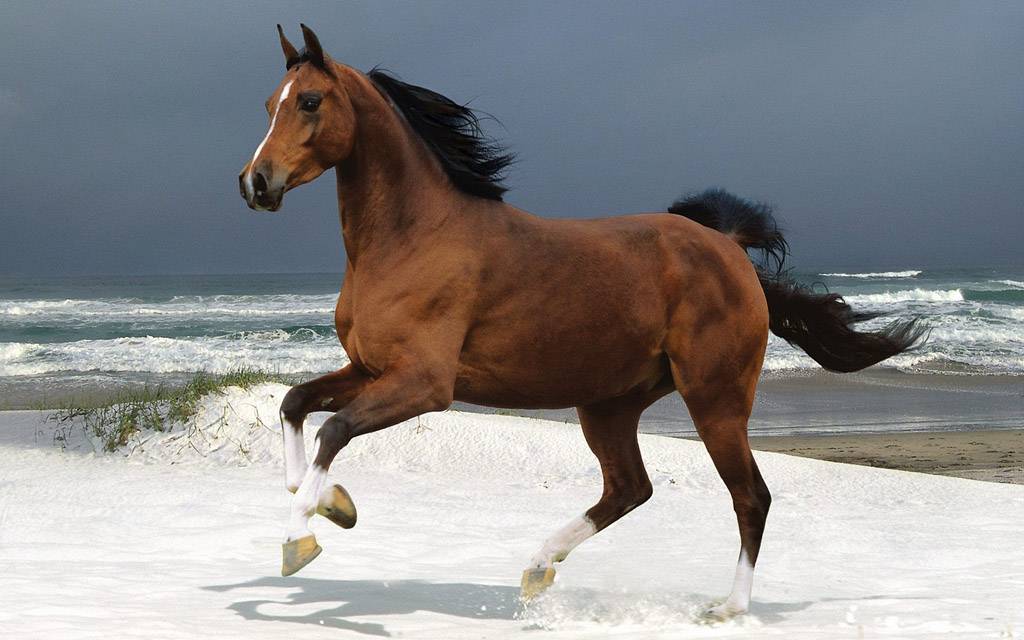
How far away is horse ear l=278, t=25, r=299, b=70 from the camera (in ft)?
12.0

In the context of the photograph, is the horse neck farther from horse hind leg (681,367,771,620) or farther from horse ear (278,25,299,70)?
horse hind leg (681,367,771,620)

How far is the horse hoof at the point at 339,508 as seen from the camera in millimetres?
3494

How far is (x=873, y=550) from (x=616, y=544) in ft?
4.66

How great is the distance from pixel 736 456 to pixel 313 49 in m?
2.21

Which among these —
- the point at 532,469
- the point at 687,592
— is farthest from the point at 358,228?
the point at 532,469

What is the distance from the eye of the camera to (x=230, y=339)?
2398 centimetres

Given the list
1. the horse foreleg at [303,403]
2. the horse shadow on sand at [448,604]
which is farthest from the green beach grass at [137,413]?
the horse foreleg at [303,403]

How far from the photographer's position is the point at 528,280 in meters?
3.80

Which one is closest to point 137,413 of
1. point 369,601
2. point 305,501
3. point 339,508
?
point 369,601

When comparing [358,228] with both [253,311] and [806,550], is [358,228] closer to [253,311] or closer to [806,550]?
[806,550]

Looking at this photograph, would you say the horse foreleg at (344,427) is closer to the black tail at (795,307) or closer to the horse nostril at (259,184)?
the horse nostril at (259,184)

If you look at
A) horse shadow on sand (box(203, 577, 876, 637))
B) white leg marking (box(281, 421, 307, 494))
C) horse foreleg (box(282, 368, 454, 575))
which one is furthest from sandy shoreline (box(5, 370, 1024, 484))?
white leg marking (box(281, 421, 307, 494))

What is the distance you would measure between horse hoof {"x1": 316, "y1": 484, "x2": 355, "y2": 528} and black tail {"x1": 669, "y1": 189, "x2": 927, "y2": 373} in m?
2.18

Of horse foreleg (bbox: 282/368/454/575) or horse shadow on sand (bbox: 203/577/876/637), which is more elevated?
horse foreleg (bbox: 282/368/454/575)
